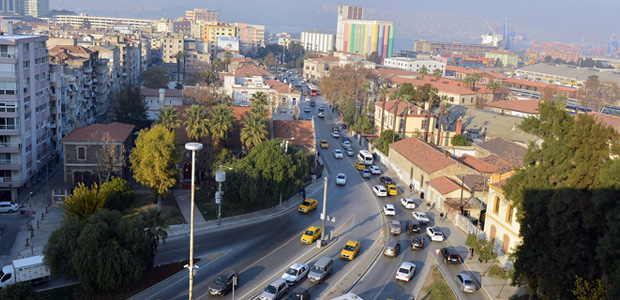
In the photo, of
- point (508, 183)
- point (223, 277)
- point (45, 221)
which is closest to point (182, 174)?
point (45, 221)

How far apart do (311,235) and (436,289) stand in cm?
1226

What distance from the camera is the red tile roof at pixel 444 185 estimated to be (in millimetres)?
55125

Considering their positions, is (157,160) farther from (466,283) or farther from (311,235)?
(466,283)

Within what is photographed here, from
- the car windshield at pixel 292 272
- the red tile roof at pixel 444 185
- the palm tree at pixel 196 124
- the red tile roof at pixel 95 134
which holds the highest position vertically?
the palm tree at pixel 196 124

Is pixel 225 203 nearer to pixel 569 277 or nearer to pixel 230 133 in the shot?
pixel 230 133

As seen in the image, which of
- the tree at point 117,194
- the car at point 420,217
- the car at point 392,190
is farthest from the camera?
the car at point 392,190

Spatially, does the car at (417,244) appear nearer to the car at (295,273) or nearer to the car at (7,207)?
the car at (295,273)

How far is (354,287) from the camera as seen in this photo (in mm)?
37469

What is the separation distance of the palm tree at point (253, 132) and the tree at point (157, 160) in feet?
35.2

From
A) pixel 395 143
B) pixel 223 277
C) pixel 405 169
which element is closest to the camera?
pixel 223 277

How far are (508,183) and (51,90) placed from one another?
55002 mm

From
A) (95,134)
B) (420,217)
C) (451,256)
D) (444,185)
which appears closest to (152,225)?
(451,256)

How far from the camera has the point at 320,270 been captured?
125 ft

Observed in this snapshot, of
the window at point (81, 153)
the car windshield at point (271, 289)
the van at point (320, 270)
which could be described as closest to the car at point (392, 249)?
the van at point (320, 270)
